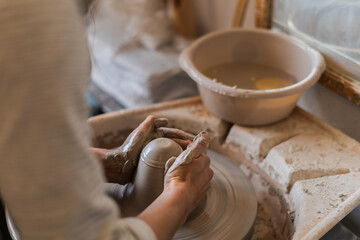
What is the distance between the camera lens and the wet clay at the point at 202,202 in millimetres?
1171

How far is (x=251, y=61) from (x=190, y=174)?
959mm

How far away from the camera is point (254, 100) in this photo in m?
1.43

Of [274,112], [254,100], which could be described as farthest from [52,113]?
[274,112]

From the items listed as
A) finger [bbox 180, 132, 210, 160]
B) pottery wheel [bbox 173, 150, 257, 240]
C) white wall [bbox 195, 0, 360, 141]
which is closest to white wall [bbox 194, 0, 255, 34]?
white wall [bbox 195, 0, 360, 141]

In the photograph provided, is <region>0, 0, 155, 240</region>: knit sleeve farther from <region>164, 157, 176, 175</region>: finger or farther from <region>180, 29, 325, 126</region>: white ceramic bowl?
<region>180, 29, 325, 126</region>: white ceramic bowl

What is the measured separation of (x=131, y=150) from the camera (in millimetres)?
1254

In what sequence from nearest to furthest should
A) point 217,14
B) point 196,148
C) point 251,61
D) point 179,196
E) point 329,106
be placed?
point 179,196, point 196,148, point 329,106, point 251,61, point 217,14

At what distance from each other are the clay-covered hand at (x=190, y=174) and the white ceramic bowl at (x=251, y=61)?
363 millimetres

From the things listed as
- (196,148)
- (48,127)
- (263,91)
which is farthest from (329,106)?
(48,127)

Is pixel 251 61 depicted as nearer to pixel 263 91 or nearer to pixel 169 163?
pixel 263 91

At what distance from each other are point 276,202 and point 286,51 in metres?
0.73

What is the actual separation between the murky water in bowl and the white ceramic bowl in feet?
0.09

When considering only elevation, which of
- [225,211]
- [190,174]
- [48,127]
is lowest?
[225,211]

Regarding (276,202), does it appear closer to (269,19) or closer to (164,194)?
(164,194)
